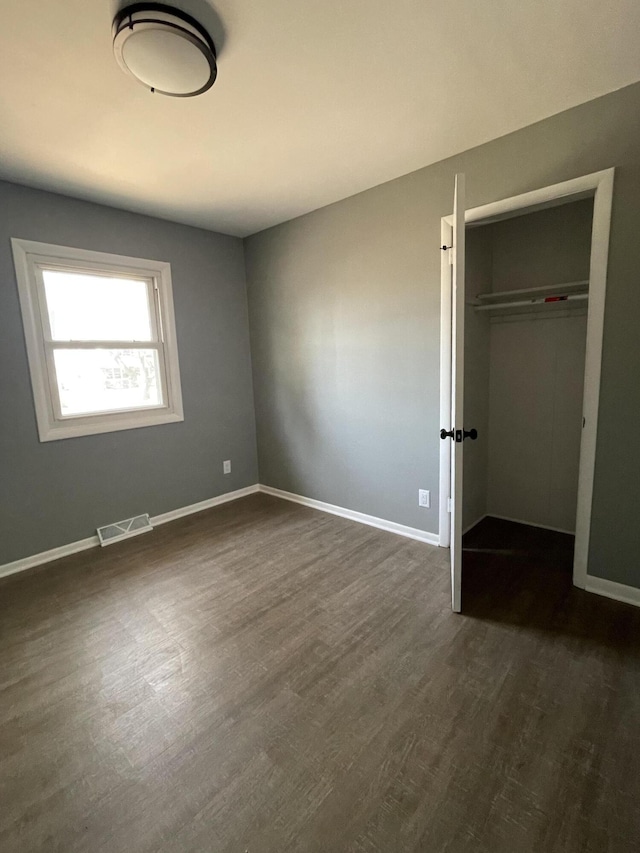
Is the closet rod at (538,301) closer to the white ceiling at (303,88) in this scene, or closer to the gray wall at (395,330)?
the gray wall at (395,330)

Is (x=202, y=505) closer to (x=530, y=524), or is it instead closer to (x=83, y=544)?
(x=83, y=544)

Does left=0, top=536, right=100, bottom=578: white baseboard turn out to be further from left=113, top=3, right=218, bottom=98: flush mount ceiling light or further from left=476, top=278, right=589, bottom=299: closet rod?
left=476, top=278, right=589, bottom=299: closet rod

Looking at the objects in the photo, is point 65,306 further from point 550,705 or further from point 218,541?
point 550,705

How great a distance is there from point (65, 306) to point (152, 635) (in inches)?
93.4

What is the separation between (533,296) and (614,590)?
6.79ft

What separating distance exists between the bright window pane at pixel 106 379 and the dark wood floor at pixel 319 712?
1.30m

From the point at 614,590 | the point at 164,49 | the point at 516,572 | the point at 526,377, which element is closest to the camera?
the point at 164,49

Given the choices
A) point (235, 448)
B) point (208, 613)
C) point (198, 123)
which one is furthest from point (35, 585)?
point (198, 123)

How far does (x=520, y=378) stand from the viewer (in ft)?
10.00

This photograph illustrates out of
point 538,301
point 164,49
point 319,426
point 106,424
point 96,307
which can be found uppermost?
point 164,49

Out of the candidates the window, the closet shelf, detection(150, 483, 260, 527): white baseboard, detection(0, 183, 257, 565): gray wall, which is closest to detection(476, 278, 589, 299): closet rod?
the closet shelf

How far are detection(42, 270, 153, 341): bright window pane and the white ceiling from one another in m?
0.61

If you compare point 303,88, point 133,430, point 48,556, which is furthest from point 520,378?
point 48,556

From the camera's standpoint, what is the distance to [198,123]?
1.93m
